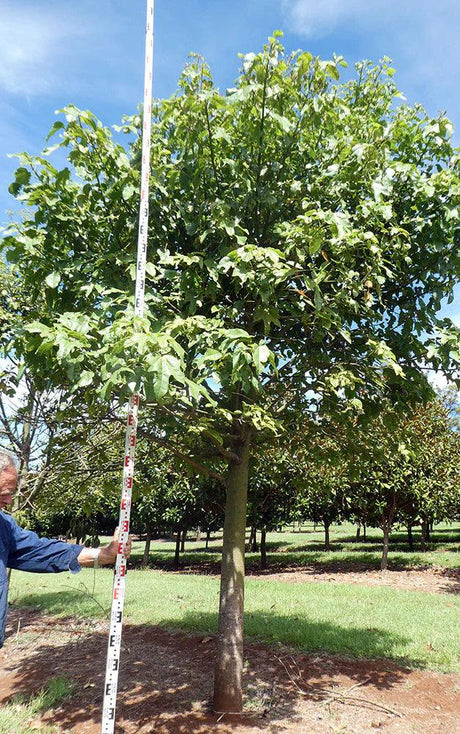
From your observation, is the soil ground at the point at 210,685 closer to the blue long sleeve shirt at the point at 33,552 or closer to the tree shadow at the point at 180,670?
the tree shadow at the point at 180,670

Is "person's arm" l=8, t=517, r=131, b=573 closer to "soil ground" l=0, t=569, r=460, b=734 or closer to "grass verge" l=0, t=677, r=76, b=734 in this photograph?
"soil ground" l=0, t=569, r=460, b=734

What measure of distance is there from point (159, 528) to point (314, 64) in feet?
74.1

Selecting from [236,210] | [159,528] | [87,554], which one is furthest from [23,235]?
[159,528]

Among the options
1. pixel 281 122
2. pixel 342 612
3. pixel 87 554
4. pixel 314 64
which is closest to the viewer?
pixel 87 554

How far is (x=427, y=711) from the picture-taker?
5.18 m

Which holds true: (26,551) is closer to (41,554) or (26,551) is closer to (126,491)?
(41,554)

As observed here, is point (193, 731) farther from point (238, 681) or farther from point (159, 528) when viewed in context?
point (159, 528)

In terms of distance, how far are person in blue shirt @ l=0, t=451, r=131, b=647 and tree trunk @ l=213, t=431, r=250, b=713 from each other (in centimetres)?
254

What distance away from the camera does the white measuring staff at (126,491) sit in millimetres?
3100

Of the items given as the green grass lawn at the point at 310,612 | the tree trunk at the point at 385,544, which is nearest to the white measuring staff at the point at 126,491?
the green grass lawn at the point at 310,612

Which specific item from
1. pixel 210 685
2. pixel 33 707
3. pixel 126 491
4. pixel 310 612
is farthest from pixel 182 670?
pixel 310 612

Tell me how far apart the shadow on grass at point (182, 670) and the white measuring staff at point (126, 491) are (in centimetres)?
211

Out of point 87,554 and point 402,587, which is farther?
point 402,587

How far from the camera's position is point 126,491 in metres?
3.31
